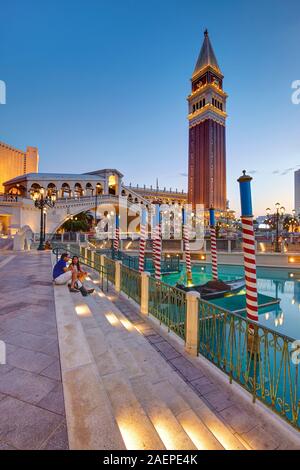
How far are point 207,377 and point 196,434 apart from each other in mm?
1240

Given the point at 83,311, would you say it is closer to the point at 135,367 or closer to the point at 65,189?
the point at 135,367

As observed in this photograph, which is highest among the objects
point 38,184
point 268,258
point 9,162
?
point 9,162

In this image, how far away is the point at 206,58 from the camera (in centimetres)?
→ 11394

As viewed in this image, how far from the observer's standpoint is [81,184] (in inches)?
2378

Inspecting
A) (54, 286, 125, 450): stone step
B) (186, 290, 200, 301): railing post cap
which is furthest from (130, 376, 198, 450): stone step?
Result: (186, 290, 200, 301): railing post cap

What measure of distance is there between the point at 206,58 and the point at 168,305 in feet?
472

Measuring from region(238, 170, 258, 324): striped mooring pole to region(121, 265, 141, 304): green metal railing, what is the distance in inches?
127

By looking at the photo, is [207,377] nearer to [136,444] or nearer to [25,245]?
[136,444]

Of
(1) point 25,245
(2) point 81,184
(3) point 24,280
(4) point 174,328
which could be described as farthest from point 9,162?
(4) point 174,328

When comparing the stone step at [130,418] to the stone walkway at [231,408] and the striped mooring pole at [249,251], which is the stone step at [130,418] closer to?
the stone walkway at [231,408]

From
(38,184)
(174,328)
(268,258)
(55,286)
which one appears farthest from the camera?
(38,184)

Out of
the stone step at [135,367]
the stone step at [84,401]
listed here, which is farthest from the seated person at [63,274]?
the stone step at [84,401]

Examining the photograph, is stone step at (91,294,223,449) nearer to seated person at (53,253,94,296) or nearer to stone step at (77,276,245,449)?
stone step at (77,276,245,449)

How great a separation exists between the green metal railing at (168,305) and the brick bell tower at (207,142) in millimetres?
81866
